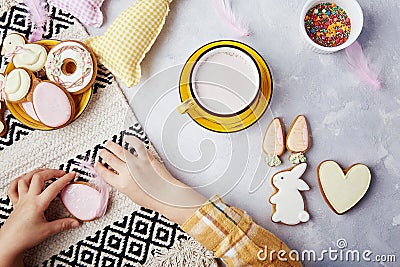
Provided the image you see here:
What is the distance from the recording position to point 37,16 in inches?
44.2

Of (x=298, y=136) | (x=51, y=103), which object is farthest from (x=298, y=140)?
(x=51, y=103)

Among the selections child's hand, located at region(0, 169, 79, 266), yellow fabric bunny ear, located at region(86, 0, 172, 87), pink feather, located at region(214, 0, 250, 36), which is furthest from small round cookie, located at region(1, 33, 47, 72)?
pink feather, located at region(214, 0, 250, 36)

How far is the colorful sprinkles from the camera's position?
108 centimetres

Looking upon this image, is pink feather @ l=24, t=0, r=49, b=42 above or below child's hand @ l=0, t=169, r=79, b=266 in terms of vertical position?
above

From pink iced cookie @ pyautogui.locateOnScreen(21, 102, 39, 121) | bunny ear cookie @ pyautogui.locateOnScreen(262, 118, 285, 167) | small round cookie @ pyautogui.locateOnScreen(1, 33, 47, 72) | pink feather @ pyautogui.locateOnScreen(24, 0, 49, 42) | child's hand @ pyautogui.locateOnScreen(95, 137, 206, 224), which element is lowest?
child's hand @ pyautogui.locateOnScreen(95, 137, 206, 224)

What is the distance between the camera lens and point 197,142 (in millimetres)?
1104

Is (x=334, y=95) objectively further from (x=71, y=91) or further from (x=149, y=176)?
(x=71, y=91)

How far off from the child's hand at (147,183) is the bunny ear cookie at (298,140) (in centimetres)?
20

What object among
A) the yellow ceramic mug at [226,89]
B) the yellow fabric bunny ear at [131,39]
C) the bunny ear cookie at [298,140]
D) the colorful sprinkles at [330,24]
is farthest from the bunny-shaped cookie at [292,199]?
the yellow fabric bunny ear at [131,39]

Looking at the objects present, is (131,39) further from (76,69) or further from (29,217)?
(29,217)

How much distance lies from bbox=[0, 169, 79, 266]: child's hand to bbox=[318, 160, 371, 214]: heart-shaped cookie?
1.67 ft

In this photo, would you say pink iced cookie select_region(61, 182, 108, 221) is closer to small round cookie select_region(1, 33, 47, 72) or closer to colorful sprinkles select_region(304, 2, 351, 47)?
small round cookie select_region(1, 33, 47, 72)

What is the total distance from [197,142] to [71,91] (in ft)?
0.90

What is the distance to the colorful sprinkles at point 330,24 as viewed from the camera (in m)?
1.08
